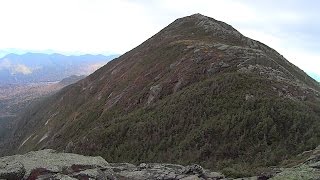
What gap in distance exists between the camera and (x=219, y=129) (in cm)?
6875

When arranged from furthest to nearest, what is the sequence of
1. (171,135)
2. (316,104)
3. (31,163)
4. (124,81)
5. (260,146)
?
1. (124,81)
2. (171,135)
3. (316,104)
4. (260,146)
5. (31,163)

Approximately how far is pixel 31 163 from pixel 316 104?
2067 inches

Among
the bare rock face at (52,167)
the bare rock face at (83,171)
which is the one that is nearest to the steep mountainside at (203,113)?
the bare rock face at (83,171)

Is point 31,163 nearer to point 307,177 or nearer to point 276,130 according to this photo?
point 307,177

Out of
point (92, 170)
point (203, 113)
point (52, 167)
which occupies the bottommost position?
point (52, 167)

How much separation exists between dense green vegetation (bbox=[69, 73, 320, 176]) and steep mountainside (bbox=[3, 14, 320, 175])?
153 mm

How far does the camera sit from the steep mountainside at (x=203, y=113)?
59.9m

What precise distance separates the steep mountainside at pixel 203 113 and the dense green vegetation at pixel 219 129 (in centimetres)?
15

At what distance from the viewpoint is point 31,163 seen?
41.3 meters

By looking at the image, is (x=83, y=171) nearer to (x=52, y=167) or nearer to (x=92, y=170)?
(x=92, y=170)

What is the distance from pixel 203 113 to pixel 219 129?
1042 centimetres

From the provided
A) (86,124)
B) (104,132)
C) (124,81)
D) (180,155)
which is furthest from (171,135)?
(124,81)

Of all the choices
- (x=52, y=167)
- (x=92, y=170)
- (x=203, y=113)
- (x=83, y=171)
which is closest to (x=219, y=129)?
(x=203, y=113)

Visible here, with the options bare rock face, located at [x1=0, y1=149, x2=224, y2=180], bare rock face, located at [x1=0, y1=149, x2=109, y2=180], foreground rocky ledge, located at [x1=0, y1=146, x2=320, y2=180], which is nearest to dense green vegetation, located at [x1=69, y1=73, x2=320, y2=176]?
bare rock face, located at [x1=0, y1=149, x2=224, y2=180]
